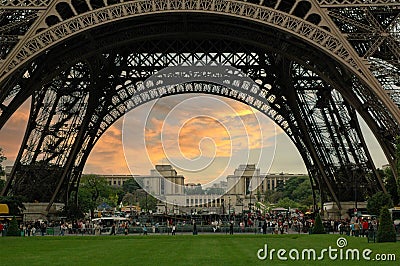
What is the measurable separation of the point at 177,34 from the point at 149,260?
908 inches

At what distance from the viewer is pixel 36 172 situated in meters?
61.4

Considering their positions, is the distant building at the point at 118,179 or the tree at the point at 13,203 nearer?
the tree at the point at 13,203

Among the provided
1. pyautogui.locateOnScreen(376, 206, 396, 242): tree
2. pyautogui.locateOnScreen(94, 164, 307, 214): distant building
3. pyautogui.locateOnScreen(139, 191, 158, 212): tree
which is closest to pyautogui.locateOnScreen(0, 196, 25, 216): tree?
pyautogui.locateOnScreen(94, 164, 307, 214): distant building

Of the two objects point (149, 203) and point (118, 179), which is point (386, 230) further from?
point (118, 179)

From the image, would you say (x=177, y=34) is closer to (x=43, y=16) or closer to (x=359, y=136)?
(x=43, y=16)

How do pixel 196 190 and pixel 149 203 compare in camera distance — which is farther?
pixel 149 203

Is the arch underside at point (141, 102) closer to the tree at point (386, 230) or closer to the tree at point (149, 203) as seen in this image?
the tree at point (386, 230)

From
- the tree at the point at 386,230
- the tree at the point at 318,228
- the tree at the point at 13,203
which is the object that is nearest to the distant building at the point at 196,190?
the tree at the point at 318,228

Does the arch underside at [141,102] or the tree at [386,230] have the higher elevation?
the arch underside at [141,102]

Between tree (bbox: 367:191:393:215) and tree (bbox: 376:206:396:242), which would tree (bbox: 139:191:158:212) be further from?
tree (bbox: 376:206:396:242)

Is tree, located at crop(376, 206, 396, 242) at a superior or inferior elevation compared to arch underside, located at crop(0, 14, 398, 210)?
inferior

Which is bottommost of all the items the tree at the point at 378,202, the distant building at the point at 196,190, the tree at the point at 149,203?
the tree at the point at 378,202

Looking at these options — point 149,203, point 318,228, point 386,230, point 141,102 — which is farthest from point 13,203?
point 149,203

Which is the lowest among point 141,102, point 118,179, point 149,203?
point 149,203
